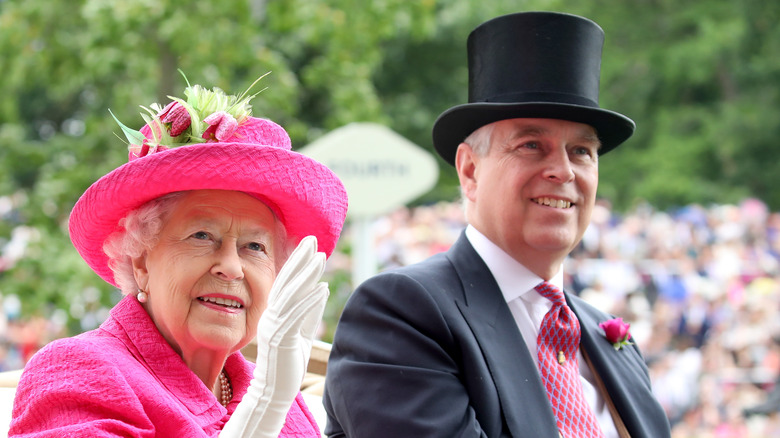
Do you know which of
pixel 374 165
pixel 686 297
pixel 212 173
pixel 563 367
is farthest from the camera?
pixel 686 297

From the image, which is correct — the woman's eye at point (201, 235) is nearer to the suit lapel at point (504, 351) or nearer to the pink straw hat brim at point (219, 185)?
the pink straw hat brim at point (219, 185)

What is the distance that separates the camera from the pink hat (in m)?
2.11

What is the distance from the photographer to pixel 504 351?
2574mm

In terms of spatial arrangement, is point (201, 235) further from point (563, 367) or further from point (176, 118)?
point (563, 367)

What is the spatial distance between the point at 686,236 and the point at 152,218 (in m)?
13.5

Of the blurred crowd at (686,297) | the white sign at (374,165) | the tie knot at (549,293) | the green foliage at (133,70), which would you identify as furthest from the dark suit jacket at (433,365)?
the blurred crowd at (686,297)

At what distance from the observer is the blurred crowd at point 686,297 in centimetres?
987

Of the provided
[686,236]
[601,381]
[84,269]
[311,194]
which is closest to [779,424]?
[686,236]

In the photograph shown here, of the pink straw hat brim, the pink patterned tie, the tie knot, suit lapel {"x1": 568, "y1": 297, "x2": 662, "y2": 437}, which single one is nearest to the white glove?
the pink straw hat brim

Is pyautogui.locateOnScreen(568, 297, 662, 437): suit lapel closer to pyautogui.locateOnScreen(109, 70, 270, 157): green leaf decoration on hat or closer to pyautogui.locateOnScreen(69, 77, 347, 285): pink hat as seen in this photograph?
pyautogui.locateOnScreen(69, 77, 347, 285): pink hat

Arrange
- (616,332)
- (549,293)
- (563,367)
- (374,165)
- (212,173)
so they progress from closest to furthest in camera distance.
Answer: (212,173), (563,367), (549,293), (616,332), (374,165)

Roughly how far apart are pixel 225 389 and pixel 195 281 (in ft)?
1.19

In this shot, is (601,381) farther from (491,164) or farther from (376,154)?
(376,154)

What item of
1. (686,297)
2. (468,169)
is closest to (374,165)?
(468,169)
